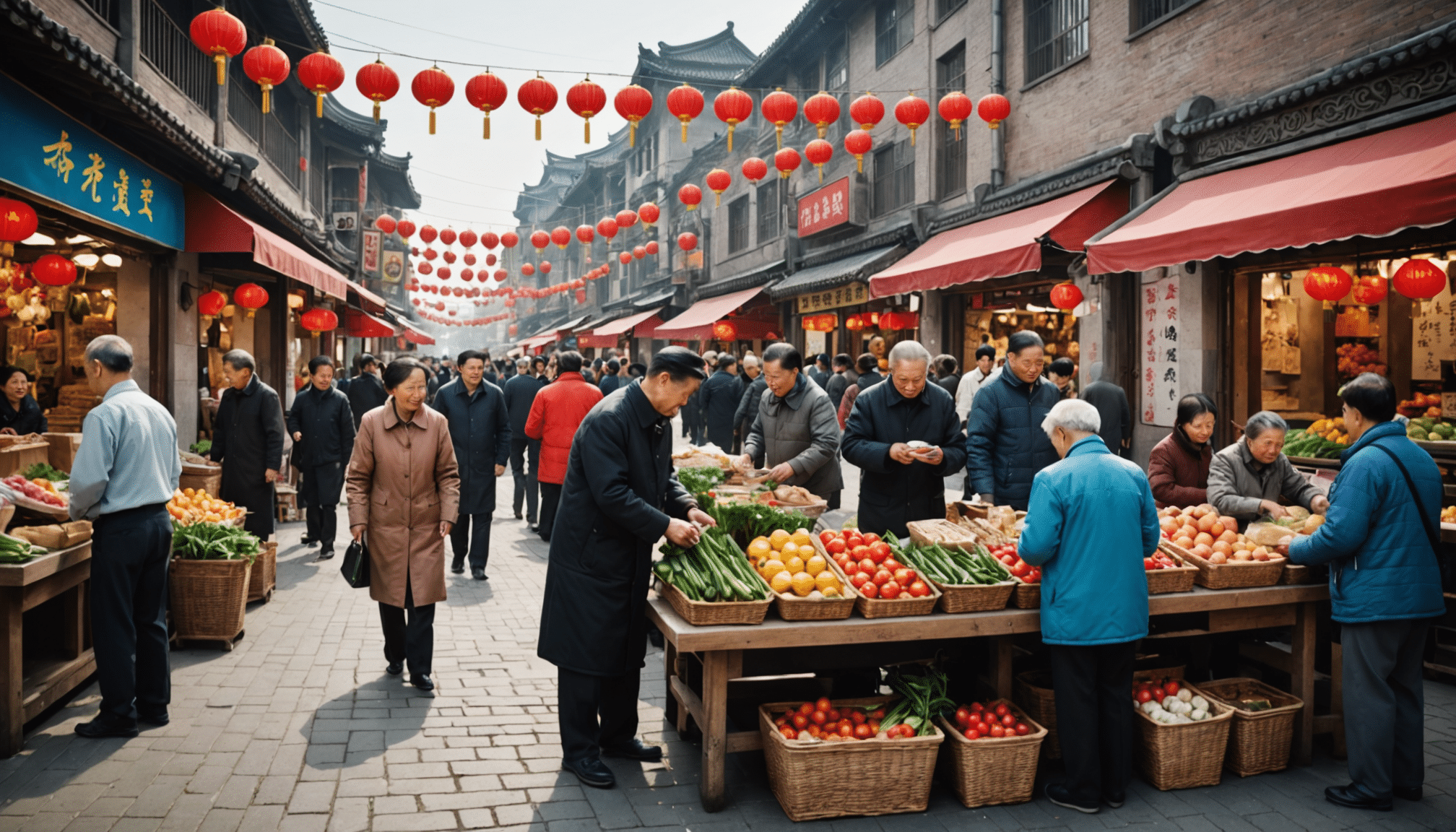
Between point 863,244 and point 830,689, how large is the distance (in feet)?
48.2

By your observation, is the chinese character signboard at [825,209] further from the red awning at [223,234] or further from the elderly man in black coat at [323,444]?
the elderly man in black coat at [323,444]

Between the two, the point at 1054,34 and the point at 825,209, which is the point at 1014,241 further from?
the point at 825,209

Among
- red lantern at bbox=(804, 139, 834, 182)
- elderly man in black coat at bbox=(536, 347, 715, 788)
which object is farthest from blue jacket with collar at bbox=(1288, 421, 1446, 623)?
red lantern at bbox=(804, 139, 834, 182)

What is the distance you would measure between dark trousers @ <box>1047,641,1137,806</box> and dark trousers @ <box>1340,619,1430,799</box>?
3.27ft

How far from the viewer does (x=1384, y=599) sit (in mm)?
3842

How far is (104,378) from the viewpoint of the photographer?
4492 mm

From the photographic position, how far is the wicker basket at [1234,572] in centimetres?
432

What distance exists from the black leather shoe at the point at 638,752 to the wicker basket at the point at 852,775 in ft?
2.41

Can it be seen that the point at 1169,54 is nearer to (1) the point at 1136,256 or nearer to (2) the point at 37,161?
(1) the point at 1136,256

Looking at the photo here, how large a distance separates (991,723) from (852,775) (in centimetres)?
71

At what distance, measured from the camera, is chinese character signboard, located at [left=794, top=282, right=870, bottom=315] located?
1689 centimetres

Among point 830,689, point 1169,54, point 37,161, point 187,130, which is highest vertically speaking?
point 1169,54

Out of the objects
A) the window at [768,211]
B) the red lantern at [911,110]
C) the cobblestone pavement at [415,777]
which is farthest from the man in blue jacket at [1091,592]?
the window at [768,211]

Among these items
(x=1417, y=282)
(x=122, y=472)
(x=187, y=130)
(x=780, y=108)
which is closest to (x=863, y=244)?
(x=780, y=108)
